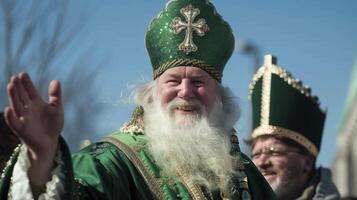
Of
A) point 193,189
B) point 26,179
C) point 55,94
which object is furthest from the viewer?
→ point 193,189

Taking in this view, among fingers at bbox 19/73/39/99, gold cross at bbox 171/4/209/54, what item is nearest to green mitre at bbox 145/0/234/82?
gold cross at bbox 171/4/209/54

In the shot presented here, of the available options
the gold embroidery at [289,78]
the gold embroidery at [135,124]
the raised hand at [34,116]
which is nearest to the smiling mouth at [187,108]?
the gold embroidery at [135,124]

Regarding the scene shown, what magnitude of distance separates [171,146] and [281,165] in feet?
6.32

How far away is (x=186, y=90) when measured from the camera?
4652mm

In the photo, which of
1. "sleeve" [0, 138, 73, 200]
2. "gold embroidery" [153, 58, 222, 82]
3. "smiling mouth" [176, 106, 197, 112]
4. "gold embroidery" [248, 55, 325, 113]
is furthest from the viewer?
"gold embroidery" [248, 55, 325, 113]

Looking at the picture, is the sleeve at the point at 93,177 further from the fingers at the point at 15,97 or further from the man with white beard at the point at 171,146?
the fingers at the point at 15,97

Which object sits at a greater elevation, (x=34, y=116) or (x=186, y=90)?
(x=186, y=90)

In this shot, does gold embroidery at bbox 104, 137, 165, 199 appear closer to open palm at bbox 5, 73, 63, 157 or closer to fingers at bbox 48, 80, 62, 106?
open palm at bbox 5, 73, 63, 157

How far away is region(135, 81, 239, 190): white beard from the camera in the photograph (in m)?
4.60

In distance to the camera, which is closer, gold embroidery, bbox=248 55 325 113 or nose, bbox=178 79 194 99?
nose, bbox=178 79 194 99

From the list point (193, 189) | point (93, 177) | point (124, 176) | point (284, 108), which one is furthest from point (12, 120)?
point (284, 108)

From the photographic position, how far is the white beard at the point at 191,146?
15.1 feet

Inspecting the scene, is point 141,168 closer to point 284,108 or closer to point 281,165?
point 281,165

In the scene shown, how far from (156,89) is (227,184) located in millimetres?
733
